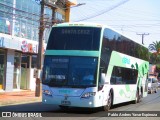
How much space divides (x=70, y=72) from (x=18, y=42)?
1577 centimetres

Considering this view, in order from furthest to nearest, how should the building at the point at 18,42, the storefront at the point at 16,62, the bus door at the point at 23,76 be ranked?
the bus door at the point at 23,76 → the storefront at the point at 16,62 → the building at the point at 18,42

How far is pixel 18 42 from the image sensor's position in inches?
1232

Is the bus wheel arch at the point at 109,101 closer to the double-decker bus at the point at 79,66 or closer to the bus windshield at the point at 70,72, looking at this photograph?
the double-decker bus at the point at 79,66

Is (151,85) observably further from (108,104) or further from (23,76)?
(108,104)

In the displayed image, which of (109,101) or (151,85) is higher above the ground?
(109,101)

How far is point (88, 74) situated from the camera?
1620cm

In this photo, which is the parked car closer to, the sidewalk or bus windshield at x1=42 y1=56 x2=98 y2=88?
the sidewalk

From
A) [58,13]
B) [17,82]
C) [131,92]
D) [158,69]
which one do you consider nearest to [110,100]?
[131,92]

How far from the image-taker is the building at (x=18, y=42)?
98.3 feet

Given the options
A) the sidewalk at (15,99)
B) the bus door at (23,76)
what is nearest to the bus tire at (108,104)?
the sidewalk at (15,99)

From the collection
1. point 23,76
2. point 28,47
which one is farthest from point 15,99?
point 23,76

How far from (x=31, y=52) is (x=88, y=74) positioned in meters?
18.8

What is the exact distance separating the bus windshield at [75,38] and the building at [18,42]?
11.7 meters

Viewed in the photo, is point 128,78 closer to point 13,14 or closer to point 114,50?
point 114,50
